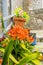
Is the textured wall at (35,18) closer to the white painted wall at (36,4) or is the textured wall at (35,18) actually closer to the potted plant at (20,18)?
the white painted wall at (36,4)

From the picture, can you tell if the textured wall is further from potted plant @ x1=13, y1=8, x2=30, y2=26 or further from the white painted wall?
potted plant @ x1=13, y1=8, x2=30, y2=26

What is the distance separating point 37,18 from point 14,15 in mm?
2062

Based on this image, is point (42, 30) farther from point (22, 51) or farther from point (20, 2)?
point (22, 51)

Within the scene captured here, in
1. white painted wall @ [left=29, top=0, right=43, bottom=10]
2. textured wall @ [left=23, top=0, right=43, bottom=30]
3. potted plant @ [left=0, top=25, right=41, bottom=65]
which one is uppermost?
potted plant @ [left=0, top=25, right=41, bottom=65]

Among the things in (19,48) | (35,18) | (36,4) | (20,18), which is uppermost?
(19,48)

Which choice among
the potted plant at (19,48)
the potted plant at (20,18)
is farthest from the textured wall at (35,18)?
the potted plant at (19,48)

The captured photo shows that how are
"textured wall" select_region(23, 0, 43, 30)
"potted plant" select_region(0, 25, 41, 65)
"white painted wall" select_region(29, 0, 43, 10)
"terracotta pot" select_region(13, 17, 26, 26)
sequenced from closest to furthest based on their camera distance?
"potted plant" select_region(0, 25, 41, 65), "terracotta pot" select_region(13, 17, 26, 26), "textured wall" select_region(23, 0, 43, 30), "white painted wall" select_region(29, 0, 43, 10)

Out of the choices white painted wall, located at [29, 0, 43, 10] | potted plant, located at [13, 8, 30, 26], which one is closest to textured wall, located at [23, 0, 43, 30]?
white painted wall, located at [29, 0, 43, 10]

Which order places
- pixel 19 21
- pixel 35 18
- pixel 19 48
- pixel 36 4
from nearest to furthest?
pixel 19 48 < pixel 19 21 < pixel 35 18 < pixel 36 4

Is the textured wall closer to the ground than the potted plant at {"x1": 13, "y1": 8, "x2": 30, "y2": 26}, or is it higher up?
closer to the ground

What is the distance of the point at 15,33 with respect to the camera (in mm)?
2049

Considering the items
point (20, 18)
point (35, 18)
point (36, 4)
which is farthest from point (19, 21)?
point (36, 4)

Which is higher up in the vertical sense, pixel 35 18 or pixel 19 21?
pixel 19 21

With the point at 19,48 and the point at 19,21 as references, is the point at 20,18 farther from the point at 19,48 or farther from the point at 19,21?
the point at 19,48
